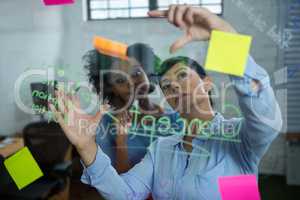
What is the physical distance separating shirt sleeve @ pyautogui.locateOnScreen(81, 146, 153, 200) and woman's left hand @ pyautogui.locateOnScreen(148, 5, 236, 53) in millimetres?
345

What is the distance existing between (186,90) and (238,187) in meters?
0.30

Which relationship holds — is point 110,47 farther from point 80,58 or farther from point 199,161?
point 199,161

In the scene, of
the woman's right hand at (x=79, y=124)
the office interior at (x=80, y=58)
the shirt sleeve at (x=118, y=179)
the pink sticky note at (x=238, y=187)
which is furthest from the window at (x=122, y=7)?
the pink sticky note at (x=238, y=187)

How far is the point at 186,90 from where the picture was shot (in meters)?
0.97

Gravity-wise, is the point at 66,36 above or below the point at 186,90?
above

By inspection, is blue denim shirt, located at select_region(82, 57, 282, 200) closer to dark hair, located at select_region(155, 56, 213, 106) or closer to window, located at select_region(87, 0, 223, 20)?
dark hair, located at select_region(155, 56, 213, 106)

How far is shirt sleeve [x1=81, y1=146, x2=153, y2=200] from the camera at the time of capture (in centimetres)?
100

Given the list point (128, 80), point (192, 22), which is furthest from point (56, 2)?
point (192, 22)

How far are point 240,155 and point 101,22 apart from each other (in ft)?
1.75

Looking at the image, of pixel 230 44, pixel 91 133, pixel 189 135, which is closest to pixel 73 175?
pixel 91 133

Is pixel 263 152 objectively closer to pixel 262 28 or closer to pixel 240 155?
pixel 240 155

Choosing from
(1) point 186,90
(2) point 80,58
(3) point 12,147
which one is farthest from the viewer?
(3) point 12,147

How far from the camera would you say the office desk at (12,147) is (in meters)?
1.17

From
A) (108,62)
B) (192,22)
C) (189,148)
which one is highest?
(192,22)
